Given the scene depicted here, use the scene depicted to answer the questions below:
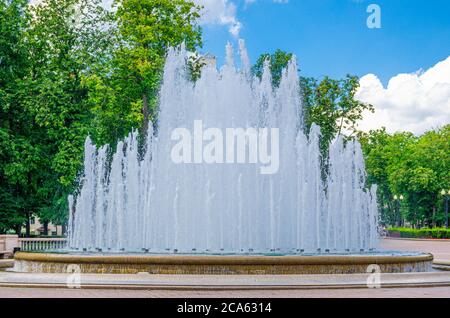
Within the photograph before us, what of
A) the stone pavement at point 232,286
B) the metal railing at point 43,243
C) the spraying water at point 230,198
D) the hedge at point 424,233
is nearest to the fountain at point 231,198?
the spraying water at point 230,198

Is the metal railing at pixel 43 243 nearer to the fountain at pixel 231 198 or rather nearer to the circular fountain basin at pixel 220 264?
the fountain at pixel 231 198

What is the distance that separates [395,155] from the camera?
81.8 metres

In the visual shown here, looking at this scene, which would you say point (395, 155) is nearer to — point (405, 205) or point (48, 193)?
point (405, 205)

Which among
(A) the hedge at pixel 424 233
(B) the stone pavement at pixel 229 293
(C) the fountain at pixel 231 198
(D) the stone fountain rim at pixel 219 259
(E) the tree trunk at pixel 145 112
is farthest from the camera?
(A) the hedge at pixel 424 233

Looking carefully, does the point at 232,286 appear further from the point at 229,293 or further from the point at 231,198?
the point at 231,198

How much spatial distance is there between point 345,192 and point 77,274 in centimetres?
1198

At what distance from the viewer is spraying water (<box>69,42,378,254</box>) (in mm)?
22906

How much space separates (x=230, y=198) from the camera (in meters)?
23.4

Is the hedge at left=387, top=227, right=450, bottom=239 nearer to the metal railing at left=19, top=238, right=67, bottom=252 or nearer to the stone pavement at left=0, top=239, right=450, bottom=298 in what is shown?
the metal railing at left=19, top=238, right=67, bottom=252

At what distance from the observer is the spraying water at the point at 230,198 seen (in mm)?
22906

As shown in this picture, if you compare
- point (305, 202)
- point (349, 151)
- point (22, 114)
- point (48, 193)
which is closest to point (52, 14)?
point (22, 114)

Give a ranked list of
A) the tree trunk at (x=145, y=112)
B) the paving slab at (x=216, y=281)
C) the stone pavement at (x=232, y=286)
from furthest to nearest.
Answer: the tree trunk at (x=145, y=112) → the paving slab at (x=216, y=281) → the stone pavement at (x=232, y=286)

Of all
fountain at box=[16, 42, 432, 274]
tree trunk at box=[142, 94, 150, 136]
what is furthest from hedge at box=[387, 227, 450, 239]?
fountain at box=[16, 42, 432, 274]

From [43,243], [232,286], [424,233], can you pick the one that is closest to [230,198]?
[232,286]
